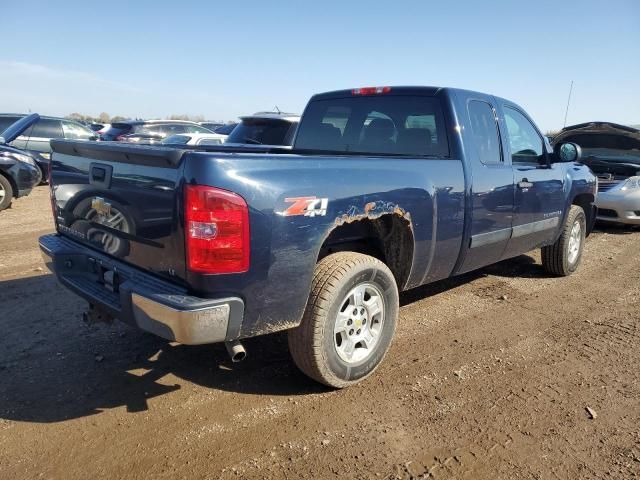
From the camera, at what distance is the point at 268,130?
8.87 meters

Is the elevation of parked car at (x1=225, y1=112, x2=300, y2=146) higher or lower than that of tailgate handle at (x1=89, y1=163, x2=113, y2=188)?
higher

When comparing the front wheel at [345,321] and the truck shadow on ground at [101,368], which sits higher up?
the front wheel at [345,321]

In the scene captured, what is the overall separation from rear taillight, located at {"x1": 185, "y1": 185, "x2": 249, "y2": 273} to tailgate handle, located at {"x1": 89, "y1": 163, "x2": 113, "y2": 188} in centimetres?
79

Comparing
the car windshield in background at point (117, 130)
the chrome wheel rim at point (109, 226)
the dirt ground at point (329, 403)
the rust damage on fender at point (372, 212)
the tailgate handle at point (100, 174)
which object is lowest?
the dirt ground at point (329, 403)

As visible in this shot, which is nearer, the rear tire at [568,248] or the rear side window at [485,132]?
the rear side window at [485,132]

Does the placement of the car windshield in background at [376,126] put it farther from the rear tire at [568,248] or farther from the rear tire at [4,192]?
the rear tire at [4,192]

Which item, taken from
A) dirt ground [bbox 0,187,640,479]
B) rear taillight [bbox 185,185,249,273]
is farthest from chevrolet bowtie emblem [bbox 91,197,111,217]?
dirt ground [bbox 0,187,640,479]

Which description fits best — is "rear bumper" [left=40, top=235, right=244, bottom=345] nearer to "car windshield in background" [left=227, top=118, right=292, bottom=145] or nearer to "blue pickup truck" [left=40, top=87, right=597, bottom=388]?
"blue pickup truck" [left=40, top=87, right=597, bottom=388]

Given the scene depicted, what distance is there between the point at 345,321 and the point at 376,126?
6.46ft

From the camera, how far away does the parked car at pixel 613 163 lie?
837cm

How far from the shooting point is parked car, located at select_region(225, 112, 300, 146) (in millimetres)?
8695

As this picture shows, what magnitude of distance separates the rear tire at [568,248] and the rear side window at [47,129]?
1195 centimetres

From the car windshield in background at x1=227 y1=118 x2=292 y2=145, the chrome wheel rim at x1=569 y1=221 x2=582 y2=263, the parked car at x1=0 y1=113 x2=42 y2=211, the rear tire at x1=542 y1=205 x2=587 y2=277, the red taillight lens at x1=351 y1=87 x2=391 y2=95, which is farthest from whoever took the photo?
the car windshield in background at x1=227 y1=118 x2=292 y2=145

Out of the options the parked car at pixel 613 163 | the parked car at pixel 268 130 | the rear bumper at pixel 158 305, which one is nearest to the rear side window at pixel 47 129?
the parked car at pixel 268 130
